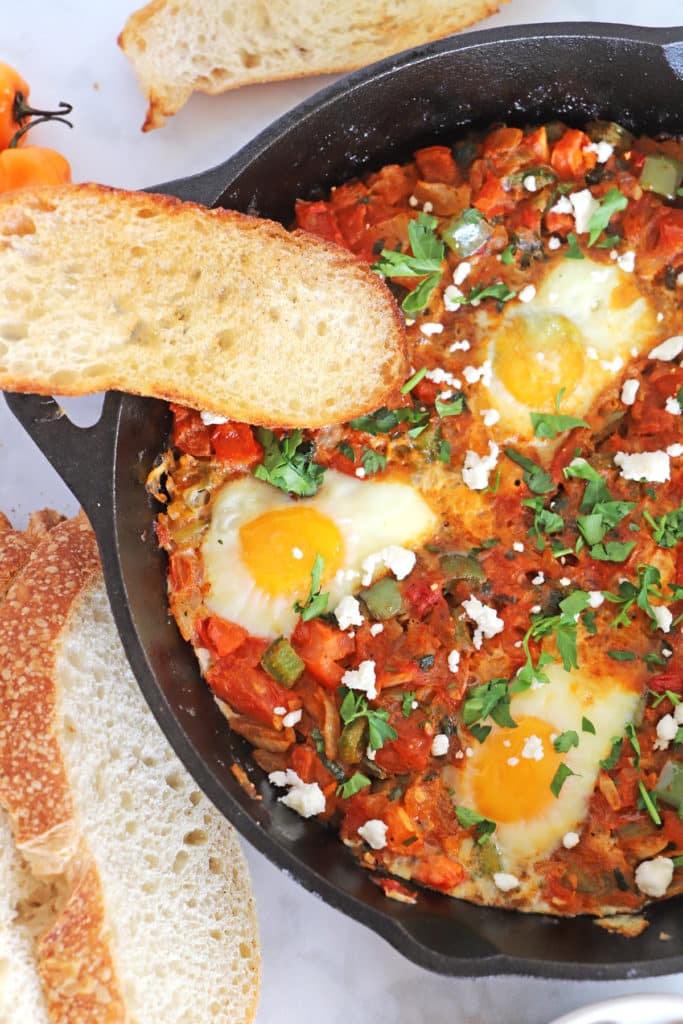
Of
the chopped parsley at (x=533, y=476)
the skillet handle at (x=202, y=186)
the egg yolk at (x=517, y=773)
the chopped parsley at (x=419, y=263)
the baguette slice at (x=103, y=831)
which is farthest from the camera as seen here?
the chopped parsley at (x=533, y=476)

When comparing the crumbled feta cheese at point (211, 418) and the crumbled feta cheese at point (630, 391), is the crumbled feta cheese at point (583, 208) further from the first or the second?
the crumbled feta cheese at point (211, 418)

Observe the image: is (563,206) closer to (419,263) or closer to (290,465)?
(419,263)

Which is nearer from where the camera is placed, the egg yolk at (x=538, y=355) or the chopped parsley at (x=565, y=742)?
the chopped parsley at (x=565, y=742)

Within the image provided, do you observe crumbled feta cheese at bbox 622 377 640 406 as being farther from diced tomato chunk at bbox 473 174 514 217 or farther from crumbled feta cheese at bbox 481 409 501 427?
diced tomato chunk at bbox 473 174 514 217

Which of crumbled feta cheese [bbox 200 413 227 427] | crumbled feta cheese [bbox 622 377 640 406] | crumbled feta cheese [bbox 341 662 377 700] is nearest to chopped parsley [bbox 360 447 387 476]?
crumbled feta cheese [bbox 200 413 227 427]

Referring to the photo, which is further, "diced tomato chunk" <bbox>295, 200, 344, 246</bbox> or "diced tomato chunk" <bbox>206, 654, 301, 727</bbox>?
"diced tomato chunk" <bbox>295, 200, 344, 246</bbox>

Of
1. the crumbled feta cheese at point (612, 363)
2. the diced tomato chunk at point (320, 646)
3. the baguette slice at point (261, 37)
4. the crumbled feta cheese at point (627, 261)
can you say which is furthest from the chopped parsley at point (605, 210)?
the diced tomato chunk at point (320, 646)

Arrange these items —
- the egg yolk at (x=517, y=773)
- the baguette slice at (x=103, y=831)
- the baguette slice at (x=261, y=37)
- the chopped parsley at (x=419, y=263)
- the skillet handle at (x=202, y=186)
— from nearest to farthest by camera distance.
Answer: the skillet handle at (x=202, y=186)
the baguette slice at (x=103, y=831)
the egg yolk at (x=517, y=773)
the chopped parsley at (x=419, y=263)
the baguette slice at (x=261, y=37)

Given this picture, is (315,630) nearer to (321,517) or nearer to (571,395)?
(321,517)
